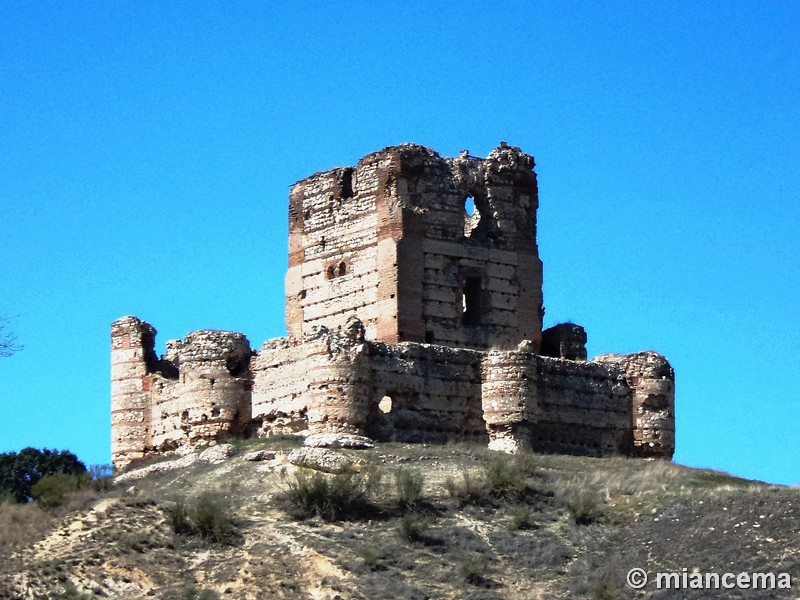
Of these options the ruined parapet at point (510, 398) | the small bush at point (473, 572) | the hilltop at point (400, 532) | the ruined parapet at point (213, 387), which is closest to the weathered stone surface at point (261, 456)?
the hilltop at point (400, 532)

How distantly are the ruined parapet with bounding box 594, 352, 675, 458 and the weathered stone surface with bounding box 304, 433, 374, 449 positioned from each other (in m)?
6.63

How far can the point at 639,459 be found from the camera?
48.3 meters

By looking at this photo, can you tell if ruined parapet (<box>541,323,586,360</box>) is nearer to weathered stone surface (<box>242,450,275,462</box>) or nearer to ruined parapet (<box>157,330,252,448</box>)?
ruined parapet (<box>157,330,252,448</box>)

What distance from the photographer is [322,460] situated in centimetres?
4438

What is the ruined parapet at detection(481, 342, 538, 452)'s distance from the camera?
47.1 meters

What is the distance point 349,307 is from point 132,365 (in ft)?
17.0

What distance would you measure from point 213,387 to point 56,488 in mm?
4882

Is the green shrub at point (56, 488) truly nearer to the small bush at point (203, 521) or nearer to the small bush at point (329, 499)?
the small bush at point (203, 521)

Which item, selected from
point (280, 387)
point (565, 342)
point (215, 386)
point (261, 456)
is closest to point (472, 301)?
point (565, 342)

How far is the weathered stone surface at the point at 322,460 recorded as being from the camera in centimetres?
4419

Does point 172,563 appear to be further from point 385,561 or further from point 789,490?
point 789,490

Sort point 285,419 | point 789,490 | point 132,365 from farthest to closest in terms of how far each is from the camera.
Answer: point 132,365
point 285,419
point 789,490

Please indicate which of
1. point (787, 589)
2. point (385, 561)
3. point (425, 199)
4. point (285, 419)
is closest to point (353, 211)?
point (425, 199)

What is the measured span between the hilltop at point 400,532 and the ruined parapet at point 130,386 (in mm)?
4603
